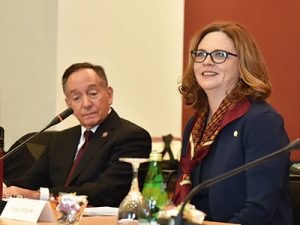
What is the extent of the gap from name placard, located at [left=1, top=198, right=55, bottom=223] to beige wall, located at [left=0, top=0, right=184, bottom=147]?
9.05 ft

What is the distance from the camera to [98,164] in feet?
11.6

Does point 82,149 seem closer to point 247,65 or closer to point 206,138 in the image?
Result: point 206,138

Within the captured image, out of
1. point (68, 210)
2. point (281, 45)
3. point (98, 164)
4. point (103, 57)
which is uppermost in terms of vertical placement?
point (281, 45)

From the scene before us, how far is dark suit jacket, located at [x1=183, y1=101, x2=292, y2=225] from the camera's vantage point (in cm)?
262

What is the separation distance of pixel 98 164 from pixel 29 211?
4.13ft

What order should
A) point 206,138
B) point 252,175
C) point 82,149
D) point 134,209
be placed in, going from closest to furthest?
point 134,209
point 252,175
point 206,138
point 82,149

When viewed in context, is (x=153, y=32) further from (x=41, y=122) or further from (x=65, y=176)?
(x=65, y=176)

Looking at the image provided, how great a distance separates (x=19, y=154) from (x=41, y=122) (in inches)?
38.9

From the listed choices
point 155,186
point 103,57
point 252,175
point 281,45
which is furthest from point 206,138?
point 103,57

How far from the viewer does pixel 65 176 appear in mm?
3682

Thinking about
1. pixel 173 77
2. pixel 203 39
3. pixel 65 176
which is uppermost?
pixel 203 39

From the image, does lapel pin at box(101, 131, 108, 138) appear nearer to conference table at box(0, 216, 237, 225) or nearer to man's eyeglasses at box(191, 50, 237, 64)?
man's eyeglasses at box(191, 50, 237, 64)

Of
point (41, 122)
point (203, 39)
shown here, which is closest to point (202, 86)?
point (203, 39)

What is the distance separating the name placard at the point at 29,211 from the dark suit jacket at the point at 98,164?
3.20 feet
